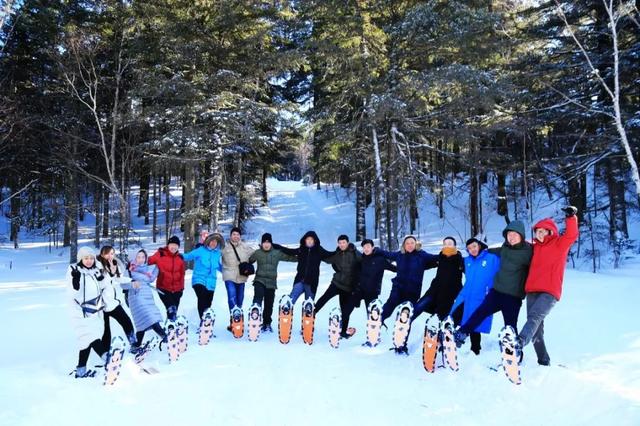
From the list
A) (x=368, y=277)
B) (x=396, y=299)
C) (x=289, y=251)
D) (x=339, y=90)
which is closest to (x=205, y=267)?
(x=289, y=251)

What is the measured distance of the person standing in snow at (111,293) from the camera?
595 centimetres

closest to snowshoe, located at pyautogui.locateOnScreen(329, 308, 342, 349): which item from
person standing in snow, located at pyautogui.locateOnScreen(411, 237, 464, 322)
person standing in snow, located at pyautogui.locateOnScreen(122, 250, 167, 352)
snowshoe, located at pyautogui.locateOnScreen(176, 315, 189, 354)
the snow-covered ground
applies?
the snow-covered ground

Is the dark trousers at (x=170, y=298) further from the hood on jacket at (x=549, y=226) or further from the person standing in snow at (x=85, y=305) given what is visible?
the hood on jacket at (x=549, y=226)

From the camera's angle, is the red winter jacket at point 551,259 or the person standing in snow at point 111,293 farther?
the person standing in snow at point 111,293

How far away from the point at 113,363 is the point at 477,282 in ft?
15.9

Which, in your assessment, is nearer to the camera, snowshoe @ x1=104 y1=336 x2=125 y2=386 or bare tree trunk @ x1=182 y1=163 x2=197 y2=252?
snowshoe @ x1=104 y1=336 x2=125 y2=386

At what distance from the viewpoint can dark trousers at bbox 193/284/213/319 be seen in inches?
313

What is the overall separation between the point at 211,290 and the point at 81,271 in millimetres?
2676

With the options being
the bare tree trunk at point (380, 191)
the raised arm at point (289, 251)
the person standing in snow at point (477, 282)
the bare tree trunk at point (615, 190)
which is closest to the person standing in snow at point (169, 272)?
the raised arm at point (289, 251)

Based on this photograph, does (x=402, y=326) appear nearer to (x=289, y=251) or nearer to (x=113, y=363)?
(x=289, y=251)

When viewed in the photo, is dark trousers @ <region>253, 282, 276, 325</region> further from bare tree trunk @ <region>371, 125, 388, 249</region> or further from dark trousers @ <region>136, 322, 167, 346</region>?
bare tree trunk @ <region>371, 125, 388, 249</region>

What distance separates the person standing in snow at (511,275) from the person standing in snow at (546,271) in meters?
0.17

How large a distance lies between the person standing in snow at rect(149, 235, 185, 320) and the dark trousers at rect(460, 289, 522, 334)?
181 inches

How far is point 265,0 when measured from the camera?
17219 millimetres
